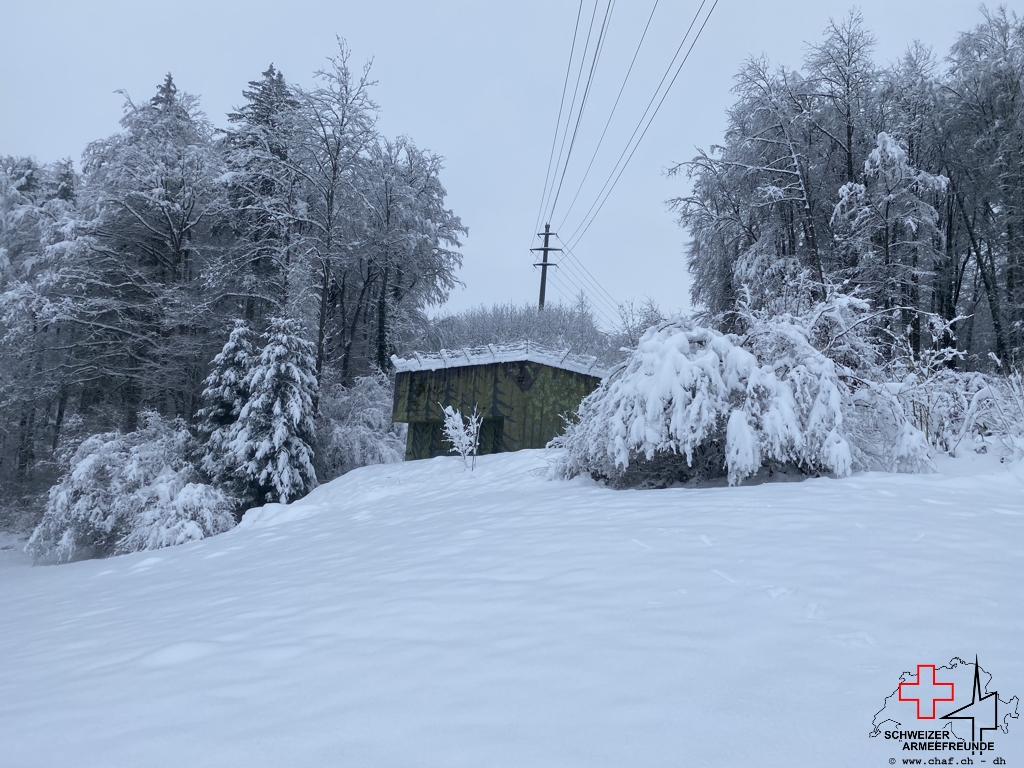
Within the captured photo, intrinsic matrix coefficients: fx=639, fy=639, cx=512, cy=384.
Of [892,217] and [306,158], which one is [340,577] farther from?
[306,158]

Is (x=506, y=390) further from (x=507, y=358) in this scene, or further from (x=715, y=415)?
(x=715, y=415)

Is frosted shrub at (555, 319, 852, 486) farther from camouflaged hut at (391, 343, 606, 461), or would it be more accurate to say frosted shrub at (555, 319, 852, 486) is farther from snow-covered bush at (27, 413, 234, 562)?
snow-covered bush at (27, 413, 234, 562)

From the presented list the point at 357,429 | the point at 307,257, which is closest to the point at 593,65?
the point at 307,257

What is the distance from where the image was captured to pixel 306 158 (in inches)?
821

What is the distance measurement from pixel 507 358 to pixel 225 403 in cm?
741

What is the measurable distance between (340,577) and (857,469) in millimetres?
5447

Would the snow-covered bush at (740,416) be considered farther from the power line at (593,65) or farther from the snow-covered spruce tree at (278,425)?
the snow-covered spruce tree at (278,425)

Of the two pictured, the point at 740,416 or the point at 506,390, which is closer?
the point at 740,416

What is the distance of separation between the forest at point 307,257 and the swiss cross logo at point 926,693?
13438 mm

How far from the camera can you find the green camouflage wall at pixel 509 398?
16.0 m

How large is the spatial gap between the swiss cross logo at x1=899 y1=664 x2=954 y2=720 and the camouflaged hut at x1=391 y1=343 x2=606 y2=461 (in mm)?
13369

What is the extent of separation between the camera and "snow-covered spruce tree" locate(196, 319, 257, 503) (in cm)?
1549

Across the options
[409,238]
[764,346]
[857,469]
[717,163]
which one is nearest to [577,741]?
[857,469]

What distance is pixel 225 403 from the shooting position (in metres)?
16.5
